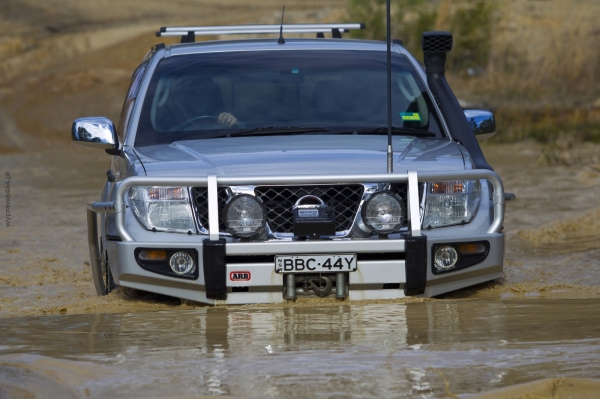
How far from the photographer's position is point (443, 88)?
18.4ft

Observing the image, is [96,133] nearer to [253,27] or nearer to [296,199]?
[296,199]

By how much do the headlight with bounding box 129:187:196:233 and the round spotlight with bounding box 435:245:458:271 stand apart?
105 cm

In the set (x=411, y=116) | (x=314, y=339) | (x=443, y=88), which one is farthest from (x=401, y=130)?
(x=314, y=339)

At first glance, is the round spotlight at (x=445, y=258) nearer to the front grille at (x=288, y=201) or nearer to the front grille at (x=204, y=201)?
the front grille at (x=288, y=201)

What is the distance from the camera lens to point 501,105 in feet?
58.7

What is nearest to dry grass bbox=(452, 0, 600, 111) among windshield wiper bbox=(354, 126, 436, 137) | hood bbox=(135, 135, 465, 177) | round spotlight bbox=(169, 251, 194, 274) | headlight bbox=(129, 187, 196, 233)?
windshield wiper bbox=(354, 126, 436, 137)

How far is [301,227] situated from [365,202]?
0.30m

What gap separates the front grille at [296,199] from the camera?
456cm

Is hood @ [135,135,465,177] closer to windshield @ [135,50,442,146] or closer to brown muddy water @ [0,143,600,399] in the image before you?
windshield @ [135,50,442,146]

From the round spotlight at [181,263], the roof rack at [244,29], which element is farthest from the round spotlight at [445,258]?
the roof rack at [244,29]

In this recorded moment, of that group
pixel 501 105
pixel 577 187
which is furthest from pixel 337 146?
pixel 501 105

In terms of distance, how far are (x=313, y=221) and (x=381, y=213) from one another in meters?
0.29

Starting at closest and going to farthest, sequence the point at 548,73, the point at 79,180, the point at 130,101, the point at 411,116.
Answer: the point at 411,116 → the point at 130,101 → the point at 79,180 → the point at 548,73

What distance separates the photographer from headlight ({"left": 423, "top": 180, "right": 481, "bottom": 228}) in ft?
15.2
